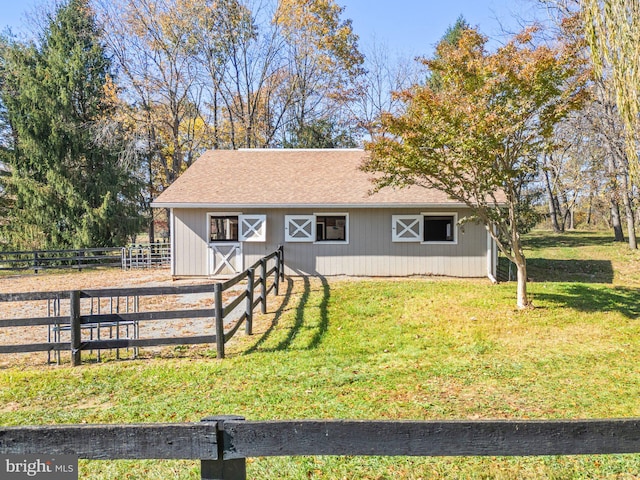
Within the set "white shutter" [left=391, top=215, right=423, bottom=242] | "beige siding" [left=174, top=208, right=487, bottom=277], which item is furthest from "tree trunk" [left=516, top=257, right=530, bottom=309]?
"white shutter" [left=391, top=215, right=423, bottom=242]

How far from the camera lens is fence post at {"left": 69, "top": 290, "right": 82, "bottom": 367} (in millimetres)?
5207

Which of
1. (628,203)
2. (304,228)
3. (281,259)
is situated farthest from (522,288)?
(628,203)

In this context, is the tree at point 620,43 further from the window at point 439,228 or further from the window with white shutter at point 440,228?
the window at point 439,228

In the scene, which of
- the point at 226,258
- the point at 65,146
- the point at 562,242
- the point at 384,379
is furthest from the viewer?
the point at 562,242

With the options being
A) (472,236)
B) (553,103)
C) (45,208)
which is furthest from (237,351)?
(45,208)

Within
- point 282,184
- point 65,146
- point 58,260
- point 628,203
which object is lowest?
point 58,260

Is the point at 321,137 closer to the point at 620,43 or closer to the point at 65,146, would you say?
the point at 65,146

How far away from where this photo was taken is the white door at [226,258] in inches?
484

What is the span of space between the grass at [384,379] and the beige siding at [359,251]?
133 inches

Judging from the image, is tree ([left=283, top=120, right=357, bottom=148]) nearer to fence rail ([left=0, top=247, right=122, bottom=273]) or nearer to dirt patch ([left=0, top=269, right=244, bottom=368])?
fence rail ([left=0, top=247, right=122, bottom=273])

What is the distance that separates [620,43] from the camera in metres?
4.12

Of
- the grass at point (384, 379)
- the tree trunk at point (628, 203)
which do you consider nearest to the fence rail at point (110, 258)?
the grass at point (384, 379)

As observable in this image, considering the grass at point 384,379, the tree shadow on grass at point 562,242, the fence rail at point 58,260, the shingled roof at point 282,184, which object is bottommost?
the grass at point 384,379

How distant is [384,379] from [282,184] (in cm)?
941
